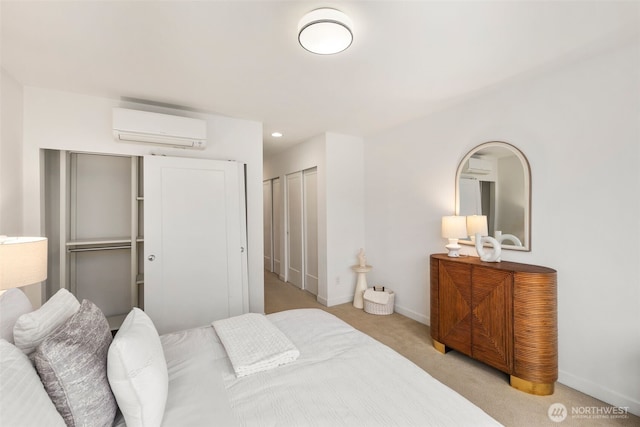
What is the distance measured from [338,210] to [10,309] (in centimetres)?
332

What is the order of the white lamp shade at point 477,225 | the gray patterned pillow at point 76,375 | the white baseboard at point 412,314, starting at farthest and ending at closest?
1. the white baseboard at point 412,314
2. the white lamp shade at point 477,225
3. the gray patterned pillow at point 76,375

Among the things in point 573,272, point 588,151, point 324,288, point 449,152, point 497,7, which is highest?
point 497,7

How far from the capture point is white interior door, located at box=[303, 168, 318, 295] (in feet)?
14.3

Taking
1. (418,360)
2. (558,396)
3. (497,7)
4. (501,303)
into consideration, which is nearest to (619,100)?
(497,7)

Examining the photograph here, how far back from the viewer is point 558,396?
2039 mm

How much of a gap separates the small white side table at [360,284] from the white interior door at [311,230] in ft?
2.35

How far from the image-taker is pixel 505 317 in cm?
215

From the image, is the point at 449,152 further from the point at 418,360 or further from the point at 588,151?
the point at 418,360

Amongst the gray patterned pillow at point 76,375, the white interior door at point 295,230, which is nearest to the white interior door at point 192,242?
the white interior door at point 295,230

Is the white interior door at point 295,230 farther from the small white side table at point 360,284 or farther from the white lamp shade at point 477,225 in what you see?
the white lamp shade at point 477,225

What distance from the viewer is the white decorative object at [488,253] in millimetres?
2416

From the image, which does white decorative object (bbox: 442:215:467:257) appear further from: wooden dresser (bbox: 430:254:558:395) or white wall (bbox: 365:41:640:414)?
white wall (bbox: 365:41:640:414)

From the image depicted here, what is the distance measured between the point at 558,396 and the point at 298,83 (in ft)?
10.3

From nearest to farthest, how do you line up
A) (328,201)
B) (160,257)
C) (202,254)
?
1. (160,257)
2. (202,254)
3. (328,201)
